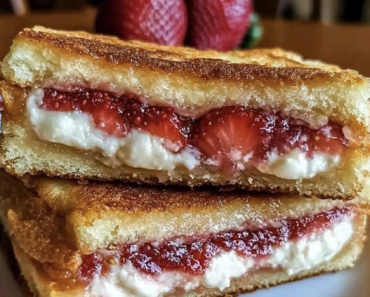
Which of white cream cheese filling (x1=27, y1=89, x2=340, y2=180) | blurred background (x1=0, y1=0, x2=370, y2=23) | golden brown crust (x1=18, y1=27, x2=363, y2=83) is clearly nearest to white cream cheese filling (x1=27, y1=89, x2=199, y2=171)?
white cream cheese filling (x1=27, y1=89, x2=340, y2=180)

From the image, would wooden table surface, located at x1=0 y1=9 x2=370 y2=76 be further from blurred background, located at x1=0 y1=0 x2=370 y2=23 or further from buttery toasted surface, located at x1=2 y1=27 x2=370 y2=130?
blurred background, located at x1=0 y1=0 x2=370 y2=23

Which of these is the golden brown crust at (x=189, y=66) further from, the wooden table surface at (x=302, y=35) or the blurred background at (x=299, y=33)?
the wooden table surface at (x=302, y=35)

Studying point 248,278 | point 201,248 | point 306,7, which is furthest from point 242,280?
point 306,7

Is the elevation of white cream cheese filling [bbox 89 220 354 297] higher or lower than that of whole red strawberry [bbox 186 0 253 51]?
lower

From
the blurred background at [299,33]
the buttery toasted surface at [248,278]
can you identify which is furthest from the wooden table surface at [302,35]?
the buttery toasted surface at [248,278]

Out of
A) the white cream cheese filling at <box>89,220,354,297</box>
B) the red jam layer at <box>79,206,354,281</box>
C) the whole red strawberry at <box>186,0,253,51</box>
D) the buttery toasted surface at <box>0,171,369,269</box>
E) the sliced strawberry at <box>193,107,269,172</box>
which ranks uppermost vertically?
the whole red strawberry at <box>186,0,253,51</box>

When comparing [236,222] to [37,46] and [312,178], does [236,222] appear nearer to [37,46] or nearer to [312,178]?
[312,178]

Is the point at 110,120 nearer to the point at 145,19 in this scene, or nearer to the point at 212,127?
the point at 212,127

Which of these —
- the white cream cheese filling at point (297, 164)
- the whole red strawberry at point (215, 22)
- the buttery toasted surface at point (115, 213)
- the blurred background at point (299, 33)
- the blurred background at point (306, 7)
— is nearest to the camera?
the buttery toasted surface at point (115, 213)
